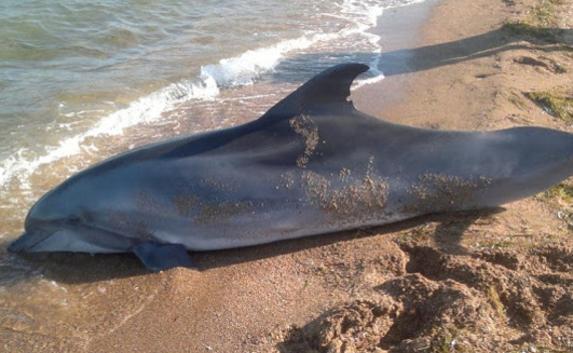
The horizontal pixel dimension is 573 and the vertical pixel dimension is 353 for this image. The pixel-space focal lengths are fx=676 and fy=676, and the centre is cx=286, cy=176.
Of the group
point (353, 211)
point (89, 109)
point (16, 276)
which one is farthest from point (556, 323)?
point (89, 109)

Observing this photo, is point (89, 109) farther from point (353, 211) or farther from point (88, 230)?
point (353, 211)

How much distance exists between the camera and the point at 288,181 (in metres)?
5.81

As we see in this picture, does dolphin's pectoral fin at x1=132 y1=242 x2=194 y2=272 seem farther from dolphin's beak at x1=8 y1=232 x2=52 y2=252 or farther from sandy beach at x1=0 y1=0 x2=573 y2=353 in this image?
dolphin's beak at x1=8 y1=232 x2=52 y2=252

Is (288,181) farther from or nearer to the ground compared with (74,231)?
farther from the ground

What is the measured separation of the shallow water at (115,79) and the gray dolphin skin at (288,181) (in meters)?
0.41

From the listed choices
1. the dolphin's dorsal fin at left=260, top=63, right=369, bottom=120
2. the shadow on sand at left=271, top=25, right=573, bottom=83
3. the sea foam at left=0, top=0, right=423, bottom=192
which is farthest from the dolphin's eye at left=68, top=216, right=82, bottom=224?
the shadow on sand at left=271, top=25, right=573, bottom=83

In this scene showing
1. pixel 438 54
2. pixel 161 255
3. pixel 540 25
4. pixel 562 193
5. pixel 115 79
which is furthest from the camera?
pixel 540 25

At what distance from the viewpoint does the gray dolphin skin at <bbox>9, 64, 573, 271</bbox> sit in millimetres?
5727

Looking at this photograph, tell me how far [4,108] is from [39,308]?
4.75m

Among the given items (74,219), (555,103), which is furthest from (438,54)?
(74,219)

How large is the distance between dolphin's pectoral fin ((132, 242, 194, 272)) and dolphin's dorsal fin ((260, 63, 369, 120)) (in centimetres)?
136

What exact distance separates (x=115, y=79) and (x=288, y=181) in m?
5.57

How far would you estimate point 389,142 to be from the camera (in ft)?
19.5

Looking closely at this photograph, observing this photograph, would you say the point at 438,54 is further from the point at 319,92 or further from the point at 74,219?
the point at 74,219
